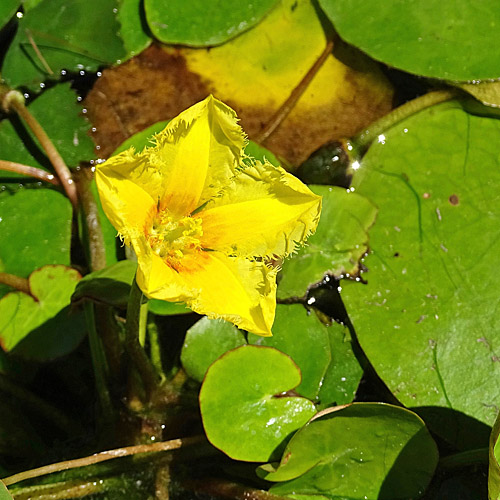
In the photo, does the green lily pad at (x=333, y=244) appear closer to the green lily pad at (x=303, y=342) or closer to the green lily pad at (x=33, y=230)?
the green lily pad at (x=303, y=342)

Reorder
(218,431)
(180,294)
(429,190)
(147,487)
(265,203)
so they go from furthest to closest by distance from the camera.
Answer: (429,190)
(147,487)
(218,431)
(265,203)
(180,294)

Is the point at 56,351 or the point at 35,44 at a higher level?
the point at 35,44

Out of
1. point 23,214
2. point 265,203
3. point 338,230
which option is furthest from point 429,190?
point 23,214

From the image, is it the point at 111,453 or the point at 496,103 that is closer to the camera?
the point at 111,453

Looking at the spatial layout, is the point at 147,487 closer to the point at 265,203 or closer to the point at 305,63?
the point at 265,203

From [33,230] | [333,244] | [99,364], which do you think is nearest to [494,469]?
[333,244]

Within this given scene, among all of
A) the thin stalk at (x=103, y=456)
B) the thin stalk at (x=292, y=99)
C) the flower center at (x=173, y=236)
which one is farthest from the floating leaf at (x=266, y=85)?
the thin stalk at (x=103, y=456)

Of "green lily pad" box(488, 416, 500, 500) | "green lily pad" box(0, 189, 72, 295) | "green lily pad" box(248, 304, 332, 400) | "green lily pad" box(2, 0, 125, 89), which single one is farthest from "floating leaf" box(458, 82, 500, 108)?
"green lily pad" box(0, 189, 72, 295)
